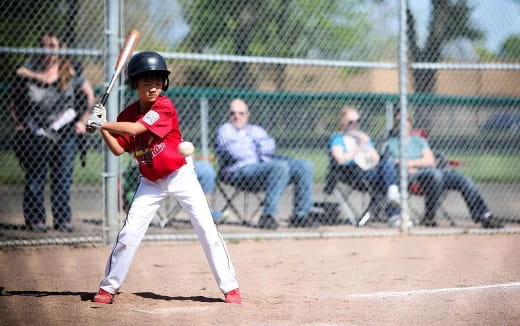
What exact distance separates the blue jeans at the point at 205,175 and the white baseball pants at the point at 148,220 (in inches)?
122

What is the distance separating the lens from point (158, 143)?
4.52 m

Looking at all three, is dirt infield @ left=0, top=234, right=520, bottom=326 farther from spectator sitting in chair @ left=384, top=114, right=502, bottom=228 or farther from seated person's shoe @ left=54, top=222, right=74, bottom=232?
spectator sitting in chair @ left=384, top=114, right=502, bottom=228

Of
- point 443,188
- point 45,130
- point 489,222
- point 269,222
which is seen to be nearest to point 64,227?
point 45,130

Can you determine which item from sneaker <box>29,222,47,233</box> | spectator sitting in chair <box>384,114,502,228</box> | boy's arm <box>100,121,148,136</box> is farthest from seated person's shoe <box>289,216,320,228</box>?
boy's arm <box>100,121,148,136</box>

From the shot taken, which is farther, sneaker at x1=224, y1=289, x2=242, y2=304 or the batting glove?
sneaker at x1=224, y1=289, x2=242, y2=304

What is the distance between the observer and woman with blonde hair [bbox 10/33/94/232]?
7.19 metres

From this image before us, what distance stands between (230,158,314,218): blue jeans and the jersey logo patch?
3.46 metres

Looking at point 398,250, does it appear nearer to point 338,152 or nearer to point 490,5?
point 338,152

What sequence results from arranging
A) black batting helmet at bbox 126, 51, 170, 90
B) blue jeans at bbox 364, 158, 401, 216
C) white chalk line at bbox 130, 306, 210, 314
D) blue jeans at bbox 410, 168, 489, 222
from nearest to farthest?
white chalk line at bbox 130, 306, 210, 314 < black batting helmet at bbox 126, 51, 170, 90 < blue jeans at bbox 364, 158, 401, 216 < blue jeans at bbox 410, 168, 489, 222

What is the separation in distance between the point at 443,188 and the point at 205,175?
281 cm

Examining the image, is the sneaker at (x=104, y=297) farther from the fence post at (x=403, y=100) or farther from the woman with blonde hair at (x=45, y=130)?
the fence post at (x=403, y=100)

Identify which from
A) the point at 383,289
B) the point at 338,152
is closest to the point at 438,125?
the point at 338,152

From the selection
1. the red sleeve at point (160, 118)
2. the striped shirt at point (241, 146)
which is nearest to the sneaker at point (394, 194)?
the striped shirt at point (241, 146)

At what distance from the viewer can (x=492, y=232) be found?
807 cm
